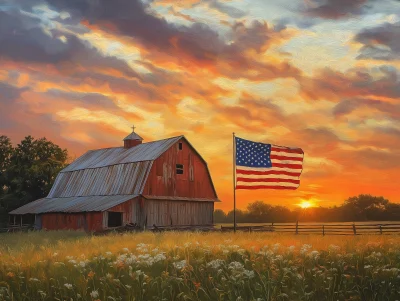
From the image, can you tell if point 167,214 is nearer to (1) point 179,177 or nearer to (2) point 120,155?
(1) point 179,177

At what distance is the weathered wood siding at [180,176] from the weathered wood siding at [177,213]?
876 millimetres

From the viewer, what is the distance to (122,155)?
51.8 m

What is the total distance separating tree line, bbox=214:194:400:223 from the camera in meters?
82.0

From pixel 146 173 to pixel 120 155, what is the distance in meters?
8.20

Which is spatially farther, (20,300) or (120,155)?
(120,155)

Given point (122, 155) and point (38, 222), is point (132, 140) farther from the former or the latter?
point (38, 222)

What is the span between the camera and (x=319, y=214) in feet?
289

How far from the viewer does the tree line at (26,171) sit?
61250mm

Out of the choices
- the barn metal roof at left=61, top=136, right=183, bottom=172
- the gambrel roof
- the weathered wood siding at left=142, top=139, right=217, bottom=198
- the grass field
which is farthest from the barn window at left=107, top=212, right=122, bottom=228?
the grass field

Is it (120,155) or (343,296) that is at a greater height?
(120,155)

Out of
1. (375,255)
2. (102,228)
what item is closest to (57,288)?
(375,255)

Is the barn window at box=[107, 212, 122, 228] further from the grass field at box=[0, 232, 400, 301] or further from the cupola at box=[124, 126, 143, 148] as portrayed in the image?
the grass field at box=[0, 232, 400, 301]

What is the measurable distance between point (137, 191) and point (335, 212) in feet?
168

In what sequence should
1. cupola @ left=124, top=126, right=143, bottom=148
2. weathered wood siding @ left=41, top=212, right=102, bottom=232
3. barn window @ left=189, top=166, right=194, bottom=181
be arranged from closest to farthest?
weathered wood siding @ left=41, top=212, right=102, bottom=232 → barn window @ left=189, top=166, right=194, bottom=181 → cupola @ left=124, top=126, right=143, bottom=148
